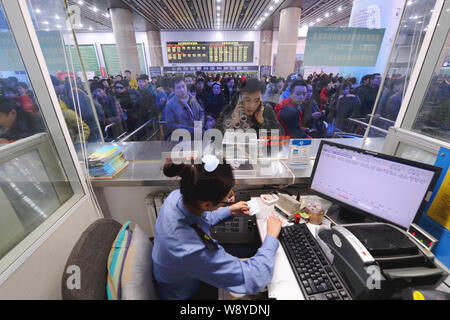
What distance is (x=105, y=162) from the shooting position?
1.29 meters

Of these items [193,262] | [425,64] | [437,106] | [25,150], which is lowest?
[193,262]

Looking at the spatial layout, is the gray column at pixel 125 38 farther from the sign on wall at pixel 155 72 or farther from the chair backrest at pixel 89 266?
the chair backrest at pixel 89 266

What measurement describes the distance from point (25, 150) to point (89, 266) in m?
0.76

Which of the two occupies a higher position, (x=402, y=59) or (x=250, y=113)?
(x=402, y=59)

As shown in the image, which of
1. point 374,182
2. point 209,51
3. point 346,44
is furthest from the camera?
point 209,51

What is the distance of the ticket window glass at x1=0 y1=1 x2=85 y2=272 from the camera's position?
825 mm

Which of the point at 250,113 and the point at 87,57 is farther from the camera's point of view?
the point at 250,113

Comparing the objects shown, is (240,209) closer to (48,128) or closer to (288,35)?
(48,128)

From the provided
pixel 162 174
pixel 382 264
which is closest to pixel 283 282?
pixel 382 264

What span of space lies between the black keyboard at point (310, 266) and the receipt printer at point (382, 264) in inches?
1.6

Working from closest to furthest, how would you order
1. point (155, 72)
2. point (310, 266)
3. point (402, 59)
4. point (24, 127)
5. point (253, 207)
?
point (310, 266) → point (24, 127) → point (253, 207) → point (402, 59) → point (155, 72)

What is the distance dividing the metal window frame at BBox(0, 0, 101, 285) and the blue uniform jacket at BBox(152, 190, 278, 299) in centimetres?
56

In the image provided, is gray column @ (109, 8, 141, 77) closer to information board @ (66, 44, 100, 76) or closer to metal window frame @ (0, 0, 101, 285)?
information board @ (66, 44, 100, 76)
